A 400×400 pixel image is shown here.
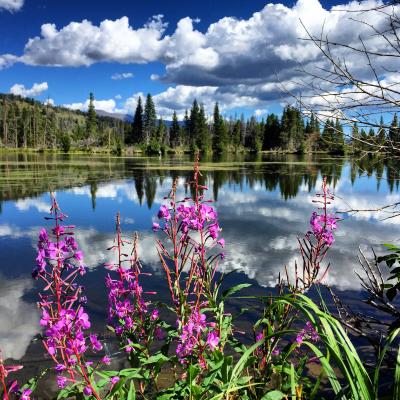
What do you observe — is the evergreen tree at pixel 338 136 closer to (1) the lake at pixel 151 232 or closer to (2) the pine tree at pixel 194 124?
(1) the lake at pixel 151 232

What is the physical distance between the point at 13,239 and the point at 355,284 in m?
9.82

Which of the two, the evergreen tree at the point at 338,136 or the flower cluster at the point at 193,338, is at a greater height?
the evergreen tree at the point at 338,136

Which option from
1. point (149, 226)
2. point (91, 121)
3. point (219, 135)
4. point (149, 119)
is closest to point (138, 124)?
point (149, 119)

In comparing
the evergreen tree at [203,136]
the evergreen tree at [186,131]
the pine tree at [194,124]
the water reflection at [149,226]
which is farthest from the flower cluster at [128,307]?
the evergreen tree at [186,131]

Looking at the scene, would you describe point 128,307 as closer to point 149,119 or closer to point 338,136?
point 338,136

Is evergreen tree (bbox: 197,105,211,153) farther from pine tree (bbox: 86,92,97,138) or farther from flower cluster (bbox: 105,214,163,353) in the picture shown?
flower cluster (bbox: 105,214,163,353)

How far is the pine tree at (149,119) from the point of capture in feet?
349

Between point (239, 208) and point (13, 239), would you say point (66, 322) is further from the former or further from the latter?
point (239, 208)

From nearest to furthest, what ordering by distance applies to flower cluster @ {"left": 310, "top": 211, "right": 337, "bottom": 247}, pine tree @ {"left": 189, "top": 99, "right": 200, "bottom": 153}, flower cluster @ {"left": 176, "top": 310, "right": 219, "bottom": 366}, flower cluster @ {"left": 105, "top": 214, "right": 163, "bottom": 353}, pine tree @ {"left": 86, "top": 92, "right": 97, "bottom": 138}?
flower cluster @ {"left": 176, "top": 310, "right": 219, "bottom": 366} < flower cluster @ {"left": 105, "top": 214, "right": 163, "bottom": 353} < flower cluster @ {"left": 310, "top": 211, "right": 337, "bottom": 247} < pine tree @ {"left": 189, "top": 99, "right": 200, "bottom": 153} < pine tree @ {"left": 86, "top": 92, "right": 97, "bottom": 138}

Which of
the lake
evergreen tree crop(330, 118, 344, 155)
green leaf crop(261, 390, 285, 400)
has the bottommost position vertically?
the lake

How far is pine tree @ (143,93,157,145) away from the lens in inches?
4186

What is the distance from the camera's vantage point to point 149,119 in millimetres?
106875

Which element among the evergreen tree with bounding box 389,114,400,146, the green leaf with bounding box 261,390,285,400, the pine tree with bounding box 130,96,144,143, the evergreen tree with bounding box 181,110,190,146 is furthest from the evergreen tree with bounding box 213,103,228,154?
the green leaf with bounding box 261,390,285,400

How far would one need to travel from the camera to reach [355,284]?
7.86m
